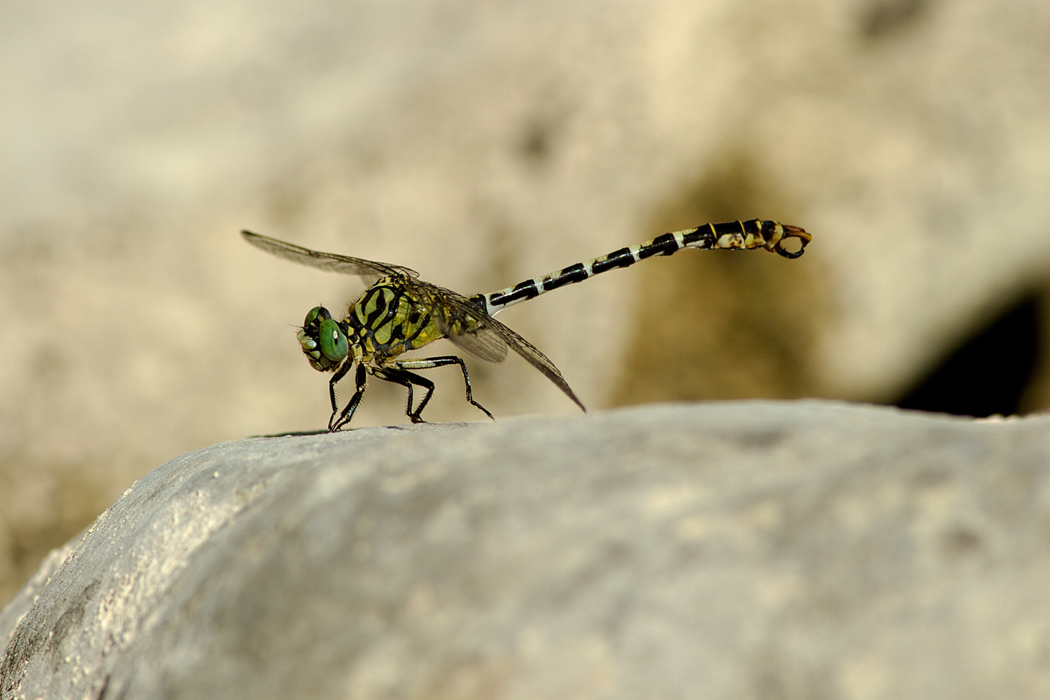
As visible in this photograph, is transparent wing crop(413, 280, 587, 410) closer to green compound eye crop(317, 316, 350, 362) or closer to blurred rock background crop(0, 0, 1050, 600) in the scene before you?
green compound eye crop(317, 316, 350, 362)

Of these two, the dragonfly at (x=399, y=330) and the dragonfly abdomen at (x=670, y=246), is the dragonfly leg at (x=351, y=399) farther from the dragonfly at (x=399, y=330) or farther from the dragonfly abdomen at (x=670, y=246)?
the dragonfly abdomen at (x=670, y=246)

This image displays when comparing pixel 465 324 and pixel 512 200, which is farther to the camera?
pixel 512 200

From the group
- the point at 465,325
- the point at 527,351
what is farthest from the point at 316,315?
the point at 527,351

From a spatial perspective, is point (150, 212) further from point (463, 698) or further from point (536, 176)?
point (463, 698)

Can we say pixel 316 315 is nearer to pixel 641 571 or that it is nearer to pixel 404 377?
pixel 404 377

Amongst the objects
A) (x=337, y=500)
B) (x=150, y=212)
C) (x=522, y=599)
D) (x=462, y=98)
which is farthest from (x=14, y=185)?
(x=522, y=599)

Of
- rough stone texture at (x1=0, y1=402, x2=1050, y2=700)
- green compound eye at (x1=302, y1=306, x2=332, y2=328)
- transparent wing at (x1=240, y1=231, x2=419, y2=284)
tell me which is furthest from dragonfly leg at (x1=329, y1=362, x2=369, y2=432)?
rough stone texture at (x1=0, y1=402, x2=1050, y2=700)

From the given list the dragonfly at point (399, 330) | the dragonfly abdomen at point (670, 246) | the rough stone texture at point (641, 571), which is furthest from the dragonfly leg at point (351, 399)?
the rough stone texture at point (641, 571)
